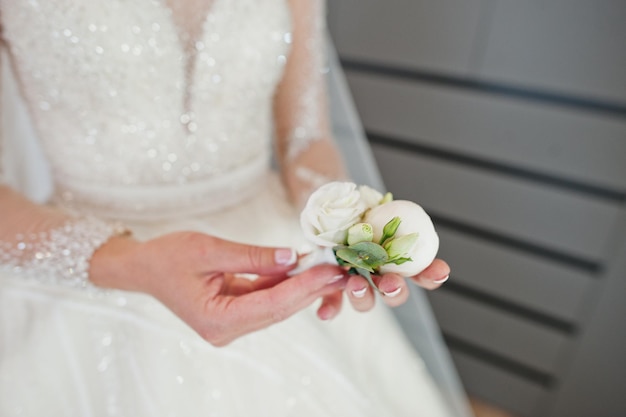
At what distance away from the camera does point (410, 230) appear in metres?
0.35

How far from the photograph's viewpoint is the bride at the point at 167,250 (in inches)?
18.0

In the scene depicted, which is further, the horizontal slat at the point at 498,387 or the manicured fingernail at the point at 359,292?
the horizontal slat at the point at 498,387

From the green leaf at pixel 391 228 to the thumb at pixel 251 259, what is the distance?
4.5 inches

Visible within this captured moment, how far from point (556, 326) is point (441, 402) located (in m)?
0.71

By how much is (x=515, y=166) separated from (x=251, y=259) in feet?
3.00

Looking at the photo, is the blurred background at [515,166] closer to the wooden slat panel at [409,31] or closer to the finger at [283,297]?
the wooden slat panel at [409,31]

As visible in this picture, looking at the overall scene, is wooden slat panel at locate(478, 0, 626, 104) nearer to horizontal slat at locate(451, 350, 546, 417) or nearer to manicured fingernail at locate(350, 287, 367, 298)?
horizontal slat at locate(451, 350, 546, 417)

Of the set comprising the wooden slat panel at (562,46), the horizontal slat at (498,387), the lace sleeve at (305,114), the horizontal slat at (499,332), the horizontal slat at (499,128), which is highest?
the wooden slat panel at (562,46)

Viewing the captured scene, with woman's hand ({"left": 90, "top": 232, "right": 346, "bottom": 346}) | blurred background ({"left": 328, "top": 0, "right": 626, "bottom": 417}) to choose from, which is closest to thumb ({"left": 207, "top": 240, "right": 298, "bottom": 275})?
woman's hand ({"left": 90, "top": 232, "right": 346, "bottom": 346})

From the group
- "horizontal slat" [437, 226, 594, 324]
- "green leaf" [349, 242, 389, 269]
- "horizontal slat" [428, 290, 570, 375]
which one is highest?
"horizontal slat" [437, 226, 594, 324]

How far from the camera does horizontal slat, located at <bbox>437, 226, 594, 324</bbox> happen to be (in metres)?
1.17

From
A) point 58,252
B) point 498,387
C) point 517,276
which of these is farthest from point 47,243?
point 498,387

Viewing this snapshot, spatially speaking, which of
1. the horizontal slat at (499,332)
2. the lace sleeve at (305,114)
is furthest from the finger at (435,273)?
the horizontal slat at (499,332)

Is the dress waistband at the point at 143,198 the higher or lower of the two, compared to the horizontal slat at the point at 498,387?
lower
